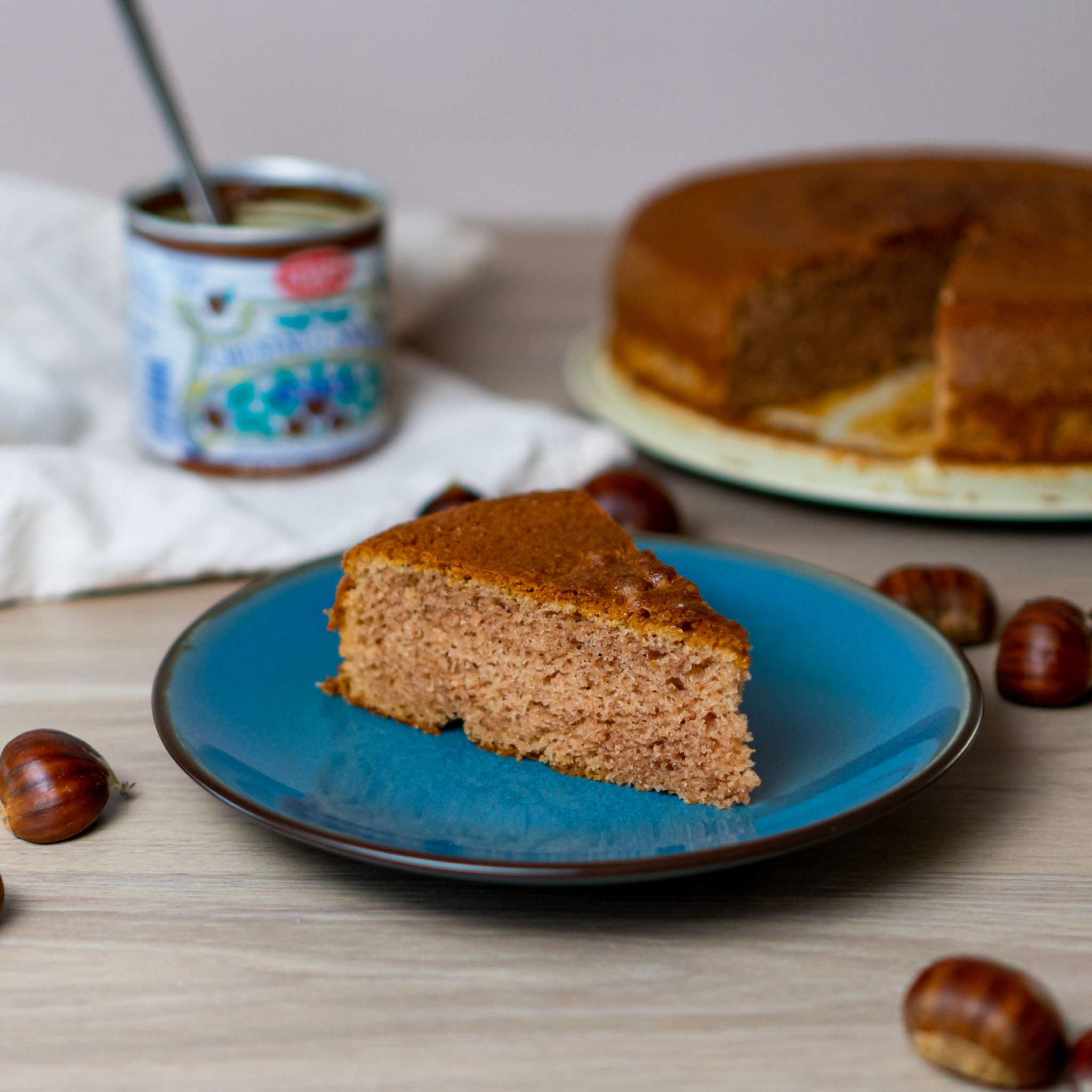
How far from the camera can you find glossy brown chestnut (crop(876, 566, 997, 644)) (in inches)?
69.5

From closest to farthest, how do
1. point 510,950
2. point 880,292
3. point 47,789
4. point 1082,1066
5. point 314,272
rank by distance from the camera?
point 1082,1066
point 510,950
point 47,789
point 314,272
point 880,292

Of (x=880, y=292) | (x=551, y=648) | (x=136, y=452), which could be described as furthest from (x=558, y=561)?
(x=880, y=292)

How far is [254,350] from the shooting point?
205cm

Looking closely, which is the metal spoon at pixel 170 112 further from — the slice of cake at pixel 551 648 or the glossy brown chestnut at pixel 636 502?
the slice of cake at pixel 551 648

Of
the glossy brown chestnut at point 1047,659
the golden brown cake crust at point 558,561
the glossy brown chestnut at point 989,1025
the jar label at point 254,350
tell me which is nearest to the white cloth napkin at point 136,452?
the jar label at point 254,350

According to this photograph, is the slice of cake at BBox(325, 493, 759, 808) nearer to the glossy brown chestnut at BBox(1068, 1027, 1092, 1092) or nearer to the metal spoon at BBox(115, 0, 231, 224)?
the glossy brown chestnut at BBox(1068, 1027, 1092, 1092)

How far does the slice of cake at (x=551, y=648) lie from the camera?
4.47ft

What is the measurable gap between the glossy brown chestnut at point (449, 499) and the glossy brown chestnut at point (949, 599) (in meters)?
0.55

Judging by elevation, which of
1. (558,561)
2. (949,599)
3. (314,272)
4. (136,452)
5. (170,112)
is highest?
(170,112)

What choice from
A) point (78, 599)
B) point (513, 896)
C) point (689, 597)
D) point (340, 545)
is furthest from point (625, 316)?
point (513, 896)

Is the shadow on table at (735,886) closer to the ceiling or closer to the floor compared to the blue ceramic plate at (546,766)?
closer to the floor

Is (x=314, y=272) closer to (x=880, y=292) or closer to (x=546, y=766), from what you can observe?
(x=546, y=766)

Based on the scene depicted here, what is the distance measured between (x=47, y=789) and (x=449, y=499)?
726 mm

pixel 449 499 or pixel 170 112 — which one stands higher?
pixel 170 112
